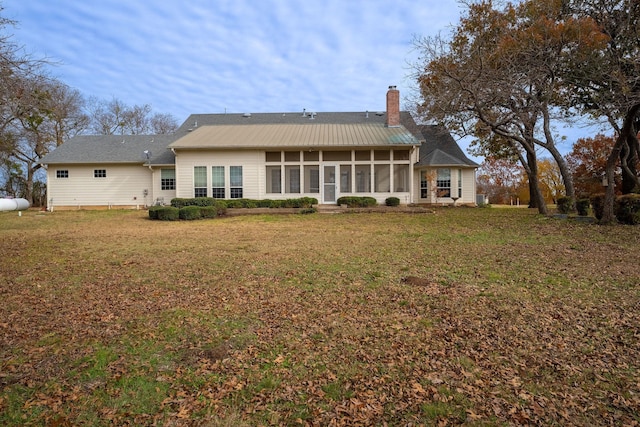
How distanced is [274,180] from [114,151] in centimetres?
1028

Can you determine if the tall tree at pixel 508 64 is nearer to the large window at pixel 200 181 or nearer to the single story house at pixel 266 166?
the single story house at pixel 266 166

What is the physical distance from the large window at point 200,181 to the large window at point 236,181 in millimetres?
1386

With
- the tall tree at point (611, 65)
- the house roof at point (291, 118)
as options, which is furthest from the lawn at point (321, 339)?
the house roof at point (291, 118)

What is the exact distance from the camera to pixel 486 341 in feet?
12.1

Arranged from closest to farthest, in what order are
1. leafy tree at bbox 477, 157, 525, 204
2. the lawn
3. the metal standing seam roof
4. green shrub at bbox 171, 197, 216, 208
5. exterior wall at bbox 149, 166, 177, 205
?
the lawn
green shrub at bbox 171, 197, 216, 208
the metal standing seam roof
exterior wall at bbox 149, 166, 177, 205
leafy tree at bbox 477, 157, 525, 204

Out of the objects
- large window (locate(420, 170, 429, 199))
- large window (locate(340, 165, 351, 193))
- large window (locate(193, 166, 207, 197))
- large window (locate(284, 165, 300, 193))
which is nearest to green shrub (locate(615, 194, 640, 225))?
large window (locate(420, 170, 429, 199))

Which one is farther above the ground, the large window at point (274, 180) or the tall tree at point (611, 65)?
the tall tree at point (611, 65)

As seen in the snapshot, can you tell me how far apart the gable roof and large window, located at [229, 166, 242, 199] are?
1.30 meters

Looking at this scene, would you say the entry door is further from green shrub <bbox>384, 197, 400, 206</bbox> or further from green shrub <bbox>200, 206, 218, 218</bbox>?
green shrub <bbox>200, 206, 218, 218</bbox>

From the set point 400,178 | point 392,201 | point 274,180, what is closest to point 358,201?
point 392,201

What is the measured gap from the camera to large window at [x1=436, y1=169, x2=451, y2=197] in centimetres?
2207

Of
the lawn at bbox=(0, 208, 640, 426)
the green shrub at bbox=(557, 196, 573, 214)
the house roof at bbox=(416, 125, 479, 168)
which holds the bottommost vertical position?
the lawn at bbox=(0, 208, 640, 426)

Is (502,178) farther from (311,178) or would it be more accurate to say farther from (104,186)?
(104,186)

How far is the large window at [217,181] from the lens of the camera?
20.5 meters
